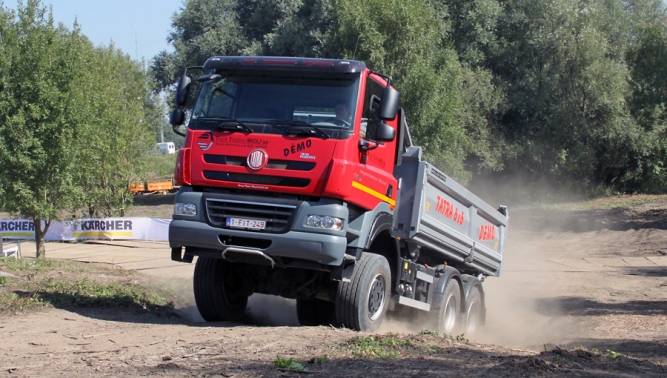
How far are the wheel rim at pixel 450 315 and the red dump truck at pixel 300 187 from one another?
44.9 inches

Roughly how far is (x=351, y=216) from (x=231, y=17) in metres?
36.8

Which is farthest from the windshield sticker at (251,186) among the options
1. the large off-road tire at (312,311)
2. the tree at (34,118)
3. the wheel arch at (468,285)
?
the tree at (34,118)

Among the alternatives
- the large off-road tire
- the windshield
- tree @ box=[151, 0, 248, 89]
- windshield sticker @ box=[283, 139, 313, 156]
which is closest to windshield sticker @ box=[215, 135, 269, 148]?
the windshield

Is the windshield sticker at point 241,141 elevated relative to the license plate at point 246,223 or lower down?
elevated

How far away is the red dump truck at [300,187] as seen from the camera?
7.51 metres

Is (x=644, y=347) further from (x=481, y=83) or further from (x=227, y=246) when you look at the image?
(x=481, y=83)

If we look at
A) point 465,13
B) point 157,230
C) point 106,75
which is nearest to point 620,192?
point 465,13

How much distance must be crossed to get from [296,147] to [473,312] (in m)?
5.15

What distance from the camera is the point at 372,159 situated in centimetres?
812

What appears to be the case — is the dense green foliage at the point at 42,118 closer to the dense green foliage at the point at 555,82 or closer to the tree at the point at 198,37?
the dense green foliage at the point at 555,82

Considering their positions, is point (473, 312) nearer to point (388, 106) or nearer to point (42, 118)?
point (388, 106)

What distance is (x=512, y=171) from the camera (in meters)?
38.2

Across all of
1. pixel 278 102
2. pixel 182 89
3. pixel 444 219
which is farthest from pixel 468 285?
pixel 182 89

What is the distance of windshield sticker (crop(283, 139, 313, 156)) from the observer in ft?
24.7
